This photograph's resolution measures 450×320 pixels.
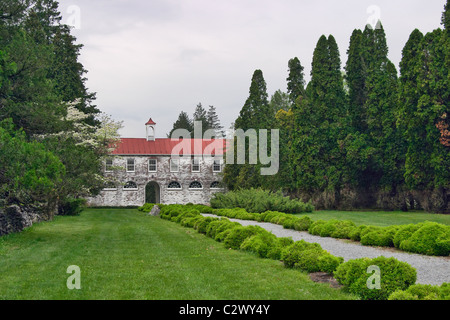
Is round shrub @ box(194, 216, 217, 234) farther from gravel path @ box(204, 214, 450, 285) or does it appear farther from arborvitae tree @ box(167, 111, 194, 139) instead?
arborvitae tree @ box(167, 111, 194, 139)

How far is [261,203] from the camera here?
26.7 meters

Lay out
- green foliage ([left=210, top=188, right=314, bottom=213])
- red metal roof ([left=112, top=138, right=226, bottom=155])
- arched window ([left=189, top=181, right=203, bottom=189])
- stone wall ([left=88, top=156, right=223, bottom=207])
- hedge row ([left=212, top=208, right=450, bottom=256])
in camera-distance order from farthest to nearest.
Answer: arched window ([left=189, top=181, right=203, bottom=189]) < red metal roof ([left=112, top=138, right=226, bottom=155]) < stone wall ([left=88, top=156, right=223, bottom=207]) < green foliage ([left=210, top=188, right=314, bottom=213]) < hedge row ([left=212, top=208, right=450, bottom=256])

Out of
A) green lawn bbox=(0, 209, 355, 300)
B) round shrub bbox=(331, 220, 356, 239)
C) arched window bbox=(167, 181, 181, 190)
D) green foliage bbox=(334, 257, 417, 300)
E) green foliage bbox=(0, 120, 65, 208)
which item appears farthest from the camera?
arched window bbox=(167, 181, 181, 190)

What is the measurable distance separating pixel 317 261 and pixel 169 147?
1610 inches

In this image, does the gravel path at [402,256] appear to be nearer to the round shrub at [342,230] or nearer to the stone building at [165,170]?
the round shrub at [342,230]

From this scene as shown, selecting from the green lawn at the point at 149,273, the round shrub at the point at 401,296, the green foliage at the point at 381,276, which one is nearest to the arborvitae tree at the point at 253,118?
the green lawn at the point at 149,273

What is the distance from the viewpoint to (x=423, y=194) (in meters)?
27.5

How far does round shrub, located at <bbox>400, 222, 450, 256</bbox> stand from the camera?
10.6m

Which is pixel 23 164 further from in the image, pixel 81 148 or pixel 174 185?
pixel 174 185

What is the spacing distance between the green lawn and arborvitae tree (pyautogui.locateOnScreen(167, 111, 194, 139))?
2372 inches

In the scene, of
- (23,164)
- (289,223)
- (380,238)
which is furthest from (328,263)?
(289,223)

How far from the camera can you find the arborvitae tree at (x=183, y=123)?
241 feet

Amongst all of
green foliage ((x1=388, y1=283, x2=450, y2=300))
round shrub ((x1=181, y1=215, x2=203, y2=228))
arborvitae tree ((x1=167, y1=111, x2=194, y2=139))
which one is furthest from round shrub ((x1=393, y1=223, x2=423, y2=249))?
arborvitae tree ((x1=167, y1=111, x2=194, y2=139))

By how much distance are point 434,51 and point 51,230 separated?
22955mm
